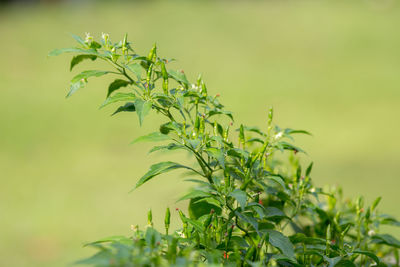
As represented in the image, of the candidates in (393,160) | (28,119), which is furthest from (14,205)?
(393,160)

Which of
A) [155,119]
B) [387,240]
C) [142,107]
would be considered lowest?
[387,240]

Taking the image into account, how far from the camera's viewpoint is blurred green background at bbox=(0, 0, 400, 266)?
3330mm

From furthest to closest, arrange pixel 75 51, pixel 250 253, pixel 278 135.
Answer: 1. pixel 278 135
2. pixel 75 51
3. pixel 250 253

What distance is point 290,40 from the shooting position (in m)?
6.39

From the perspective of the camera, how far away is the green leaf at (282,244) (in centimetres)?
81

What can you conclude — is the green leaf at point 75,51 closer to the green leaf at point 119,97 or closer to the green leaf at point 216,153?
the green leaf at point 119,97

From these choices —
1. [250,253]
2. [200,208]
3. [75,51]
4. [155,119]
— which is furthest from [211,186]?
[155,119]

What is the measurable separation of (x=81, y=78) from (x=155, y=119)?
12.7 feet

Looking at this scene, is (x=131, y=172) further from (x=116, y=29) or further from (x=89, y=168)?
(x=116, y=29)

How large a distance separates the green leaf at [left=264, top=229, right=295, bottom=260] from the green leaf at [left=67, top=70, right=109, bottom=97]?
14.7 inches

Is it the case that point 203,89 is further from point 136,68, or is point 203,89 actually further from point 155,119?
point 155,119

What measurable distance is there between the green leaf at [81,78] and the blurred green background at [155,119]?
2.07 meters

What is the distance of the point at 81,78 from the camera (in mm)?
842

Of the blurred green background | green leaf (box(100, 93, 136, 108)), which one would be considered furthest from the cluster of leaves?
the blurred green background
